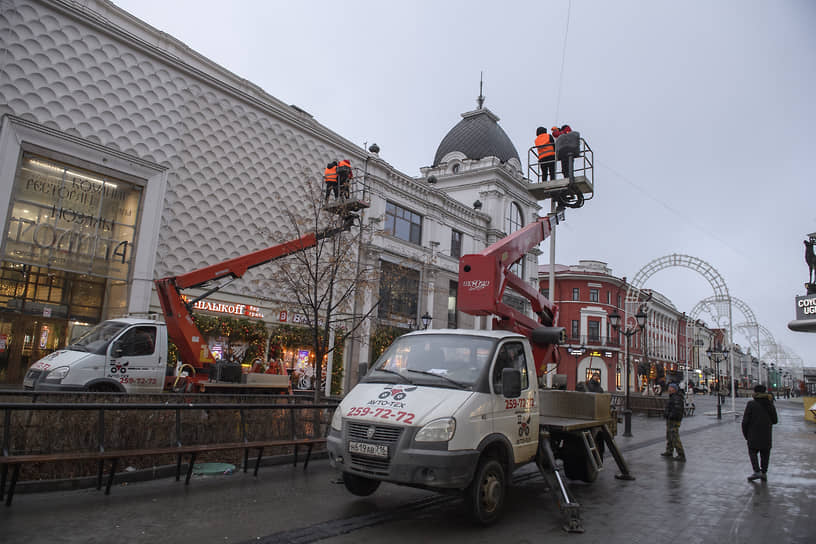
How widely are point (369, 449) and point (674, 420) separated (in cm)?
974

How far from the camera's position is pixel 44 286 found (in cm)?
2038

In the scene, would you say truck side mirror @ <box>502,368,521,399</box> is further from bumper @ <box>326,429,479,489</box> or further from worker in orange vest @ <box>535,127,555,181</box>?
worker in orange vest @ <box>535,127,555,181</box>

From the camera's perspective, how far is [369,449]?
19.9 feet

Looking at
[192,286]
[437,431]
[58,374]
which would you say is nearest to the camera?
[437,431]

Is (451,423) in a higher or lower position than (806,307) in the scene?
lower

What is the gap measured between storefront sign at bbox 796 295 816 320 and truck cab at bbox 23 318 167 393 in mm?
20782

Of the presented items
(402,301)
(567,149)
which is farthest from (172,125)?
(567,149)

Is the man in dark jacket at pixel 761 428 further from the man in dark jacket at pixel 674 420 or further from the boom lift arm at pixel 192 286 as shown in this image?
the boom lift arm at pixel 192 286

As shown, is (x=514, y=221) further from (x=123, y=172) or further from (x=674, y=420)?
(x=674, y=420)

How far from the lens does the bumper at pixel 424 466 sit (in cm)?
575

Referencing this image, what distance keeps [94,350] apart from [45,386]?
117 centimetres

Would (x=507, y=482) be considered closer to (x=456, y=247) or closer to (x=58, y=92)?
(x=58, y=92)

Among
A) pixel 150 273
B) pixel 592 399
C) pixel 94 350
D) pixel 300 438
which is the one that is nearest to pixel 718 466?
pixel 592 399

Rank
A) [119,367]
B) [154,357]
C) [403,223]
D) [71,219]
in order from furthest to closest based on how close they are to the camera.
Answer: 1. [403,223]
2. [71,219]
3. [154,357]
4. [119,367]
